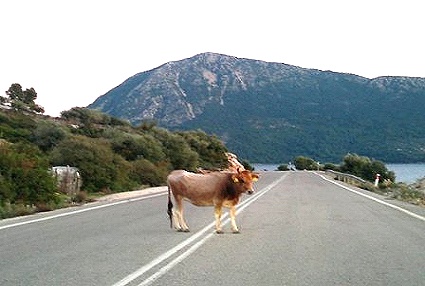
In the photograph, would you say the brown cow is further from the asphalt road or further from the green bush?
the green bush

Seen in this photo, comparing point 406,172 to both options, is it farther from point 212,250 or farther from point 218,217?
point 212,250

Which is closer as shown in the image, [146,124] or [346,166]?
A: [146,124]

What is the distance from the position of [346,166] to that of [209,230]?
66.4 metres

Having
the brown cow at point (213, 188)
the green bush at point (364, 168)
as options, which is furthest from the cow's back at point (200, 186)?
the green bush at point (364, 168)

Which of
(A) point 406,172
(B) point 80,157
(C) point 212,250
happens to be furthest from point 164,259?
(A) point 406,172

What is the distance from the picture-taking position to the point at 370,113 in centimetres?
19575

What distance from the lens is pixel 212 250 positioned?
11.4 meters

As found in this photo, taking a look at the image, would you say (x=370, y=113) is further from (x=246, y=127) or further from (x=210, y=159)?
(x=210, y=159)

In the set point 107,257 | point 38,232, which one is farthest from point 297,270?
point 38,232

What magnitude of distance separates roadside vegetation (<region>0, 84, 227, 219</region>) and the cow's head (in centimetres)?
814

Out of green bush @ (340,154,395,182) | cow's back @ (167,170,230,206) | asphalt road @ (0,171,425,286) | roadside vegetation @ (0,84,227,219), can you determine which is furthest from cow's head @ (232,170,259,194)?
green bush @ (340,154,395,182)

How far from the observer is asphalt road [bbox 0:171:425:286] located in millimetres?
8984

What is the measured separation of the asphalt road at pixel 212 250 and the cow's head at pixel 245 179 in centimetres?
100

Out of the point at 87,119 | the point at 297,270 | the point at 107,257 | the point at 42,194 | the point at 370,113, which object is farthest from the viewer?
the point at 370,113
